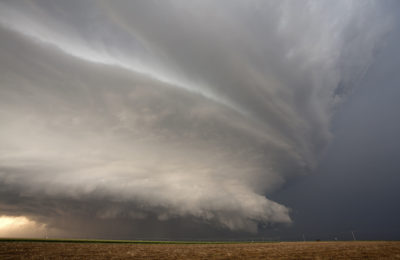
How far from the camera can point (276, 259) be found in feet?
129

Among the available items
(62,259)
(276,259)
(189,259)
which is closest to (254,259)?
(276,259)

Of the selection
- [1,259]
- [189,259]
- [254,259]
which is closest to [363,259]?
[254,259]

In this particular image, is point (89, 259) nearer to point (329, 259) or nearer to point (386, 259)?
point (329, 259)

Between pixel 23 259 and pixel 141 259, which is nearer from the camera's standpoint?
pixel 23 259

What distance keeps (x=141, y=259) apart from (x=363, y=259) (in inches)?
1565

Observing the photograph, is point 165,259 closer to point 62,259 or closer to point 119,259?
point 119,259

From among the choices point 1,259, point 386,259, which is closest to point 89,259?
point 1,259

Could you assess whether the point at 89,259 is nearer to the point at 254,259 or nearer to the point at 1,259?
the point at 1,259

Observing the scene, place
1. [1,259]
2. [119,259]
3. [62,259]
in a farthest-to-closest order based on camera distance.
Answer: [119,259]
[62,259]
[1,259]

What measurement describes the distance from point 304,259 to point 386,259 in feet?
43.3

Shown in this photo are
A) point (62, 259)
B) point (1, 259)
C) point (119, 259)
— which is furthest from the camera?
point (119, 259)

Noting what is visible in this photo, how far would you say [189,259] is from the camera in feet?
128

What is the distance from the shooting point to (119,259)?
38.2 metres

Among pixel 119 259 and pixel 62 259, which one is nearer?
pixel 62 259
